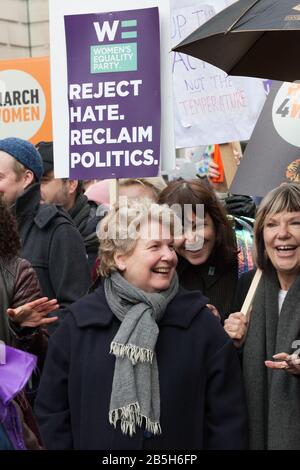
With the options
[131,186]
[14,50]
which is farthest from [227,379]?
[14,50]

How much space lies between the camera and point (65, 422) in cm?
402

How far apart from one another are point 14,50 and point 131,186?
46.7 feet

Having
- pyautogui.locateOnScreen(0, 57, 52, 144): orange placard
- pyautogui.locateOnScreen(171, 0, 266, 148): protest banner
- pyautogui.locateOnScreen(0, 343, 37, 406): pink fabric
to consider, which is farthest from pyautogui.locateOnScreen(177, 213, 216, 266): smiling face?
pyautogui.locateOnScreen(0, 57, 52, 144): orange placard

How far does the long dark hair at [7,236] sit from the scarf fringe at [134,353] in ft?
2.59

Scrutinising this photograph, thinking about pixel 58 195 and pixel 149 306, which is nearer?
pixel 149 306

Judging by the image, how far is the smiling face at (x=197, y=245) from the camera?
4.83 metres

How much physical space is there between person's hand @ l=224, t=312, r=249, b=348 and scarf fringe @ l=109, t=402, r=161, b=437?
54cm

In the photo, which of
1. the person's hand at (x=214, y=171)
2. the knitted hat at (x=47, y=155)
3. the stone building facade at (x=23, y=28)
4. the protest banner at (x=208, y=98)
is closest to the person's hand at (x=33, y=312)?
the knitted hat at (x=47, y=155)

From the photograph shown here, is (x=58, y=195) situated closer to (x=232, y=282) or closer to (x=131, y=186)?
(x=131, y=186)

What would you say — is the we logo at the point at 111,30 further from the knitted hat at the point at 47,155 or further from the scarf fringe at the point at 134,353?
the scarf fringe at the point at 134,353

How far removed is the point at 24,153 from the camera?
17.9 ft

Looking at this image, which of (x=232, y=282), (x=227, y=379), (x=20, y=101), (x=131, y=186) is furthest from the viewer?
(x=20, y=101)

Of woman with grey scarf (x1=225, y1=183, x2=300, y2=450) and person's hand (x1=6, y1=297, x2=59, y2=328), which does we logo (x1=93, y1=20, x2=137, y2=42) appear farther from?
person's hand (x1=6, y1=297, x2=59, y2=328)
